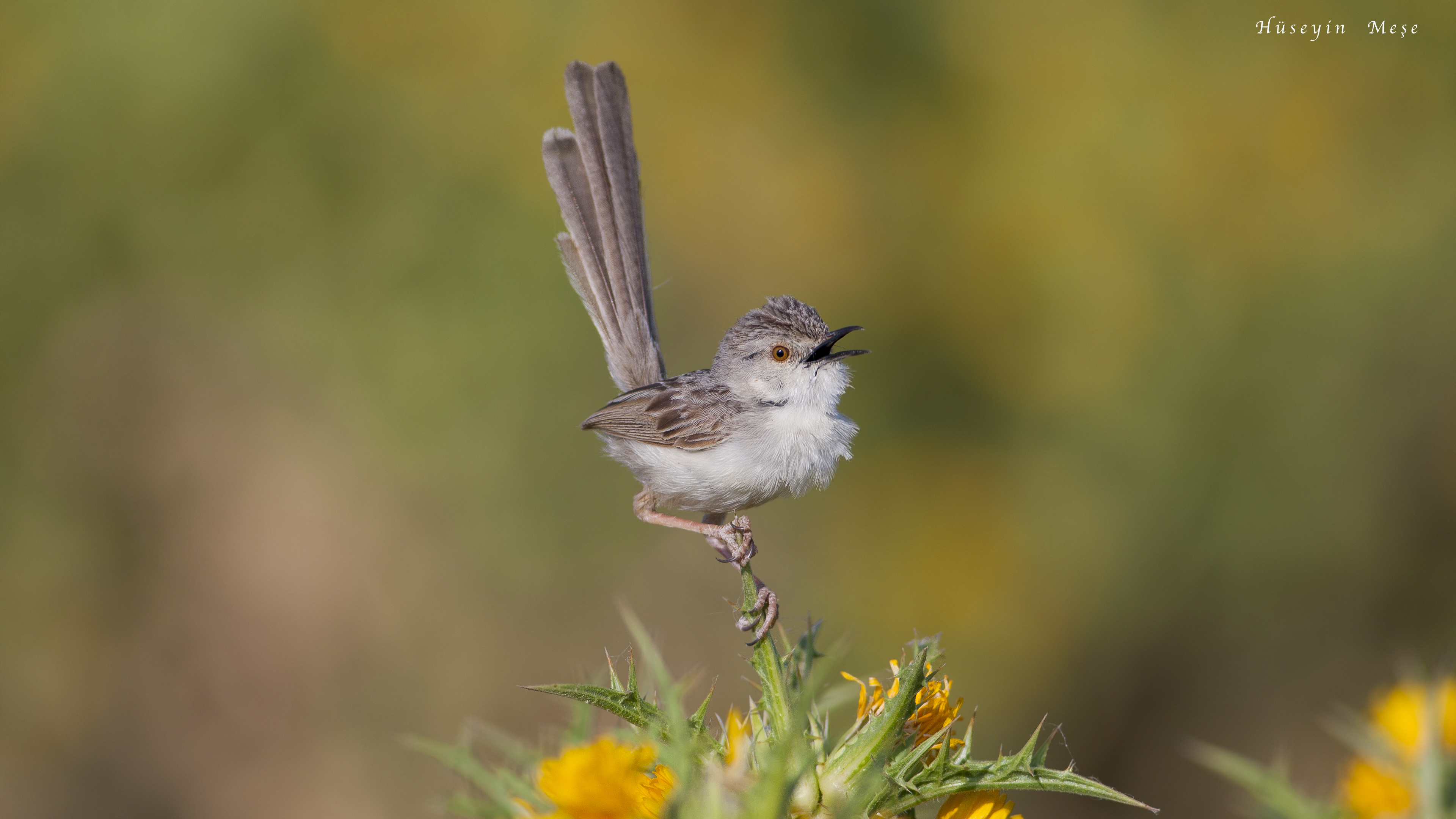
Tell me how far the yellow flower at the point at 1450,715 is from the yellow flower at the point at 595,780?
109 cm

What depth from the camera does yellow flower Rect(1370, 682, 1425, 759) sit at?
137 cm

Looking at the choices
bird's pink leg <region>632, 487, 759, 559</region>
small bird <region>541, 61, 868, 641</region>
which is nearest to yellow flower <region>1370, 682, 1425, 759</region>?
bird's pink leg <region>632, 487, 759, 559</region>

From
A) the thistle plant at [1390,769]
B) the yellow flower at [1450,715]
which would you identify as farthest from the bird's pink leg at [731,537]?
the yellow flower at [1450,715]

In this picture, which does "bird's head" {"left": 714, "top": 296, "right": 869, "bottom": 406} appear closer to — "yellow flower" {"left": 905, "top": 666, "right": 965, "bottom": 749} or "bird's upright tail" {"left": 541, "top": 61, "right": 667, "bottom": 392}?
"bird's upright tail" {"left": 541, "top": 61, "right": 667, "bottom": 392}

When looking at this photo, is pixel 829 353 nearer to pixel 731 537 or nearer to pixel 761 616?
pixel 731 537

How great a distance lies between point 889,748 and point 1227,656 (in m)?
6.29

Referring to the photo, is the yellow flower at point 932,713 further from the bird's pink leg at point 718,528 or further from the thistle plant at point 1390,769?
the thistle plant at point 1390,769

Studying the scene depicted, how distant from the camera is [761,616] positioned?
2.14 m

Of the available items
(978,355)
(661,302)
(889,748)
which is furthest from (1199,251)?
(889,748)

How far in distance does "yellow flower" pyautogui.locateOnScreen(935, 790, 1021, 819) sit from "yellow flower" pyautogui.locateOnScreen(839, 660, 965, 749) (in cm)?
10

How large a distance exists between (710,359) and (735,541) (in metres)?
4.18

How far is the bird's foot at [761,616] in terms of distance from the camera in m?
1.85

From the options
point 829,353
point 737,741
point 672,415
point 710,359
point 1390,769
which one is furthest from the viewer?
point 710,359

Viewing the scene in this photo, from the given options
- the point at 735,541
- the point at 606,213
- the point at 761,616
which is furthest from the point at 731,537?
the point at 606,213
